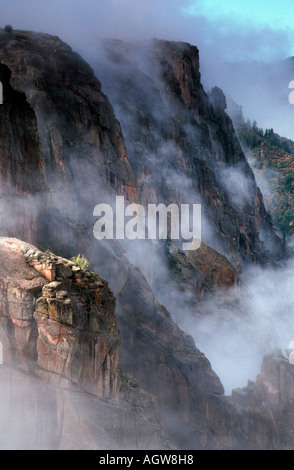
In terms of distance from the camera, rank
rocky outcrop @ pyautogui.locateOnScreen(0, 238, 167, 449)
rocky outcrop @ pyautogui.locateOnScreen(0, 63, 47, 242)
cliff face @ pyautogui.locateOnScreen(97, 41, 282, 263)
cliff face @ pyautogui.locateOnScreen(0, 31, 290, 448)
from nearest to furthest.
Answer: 1. rocky outcrop @ pyautogui.locateOnScreen(0, 238, 167, 449)
2. cliff face @ pyautogui.locateOnScreen(0, 31, 290, 448)
3. rocky outcrop @ pyautogui.locateOnScreen(0, 63, 47, 242)
4. cliff face @ pyautogui.locateOnScreen(97, 41, 282, 263)

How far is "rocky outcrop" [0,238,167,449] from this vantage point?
24.6m


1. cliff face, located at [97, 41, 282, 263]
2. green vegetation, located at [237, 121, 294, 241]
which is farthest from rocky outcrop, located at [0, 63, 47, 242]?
green vegetation, located at [237, 121, 294, 241]

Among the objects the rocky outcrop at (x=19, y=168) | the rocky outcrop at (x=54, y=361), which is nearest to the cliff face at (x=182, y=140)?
the rocky outcrop at (x=19, y=168)

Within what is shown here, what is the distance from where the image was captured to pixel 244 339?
227 feet

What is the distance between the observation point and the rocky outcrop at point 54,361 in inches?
969

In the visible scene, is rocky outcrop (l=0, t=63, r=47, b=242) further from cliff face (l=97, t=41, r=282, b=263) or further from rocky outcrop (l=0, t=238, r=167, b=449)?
cliff face (l=97, t=41, r=282, b=263)

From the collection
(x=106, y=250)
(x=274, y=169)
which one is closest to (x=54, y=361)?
(x=106, y=250)

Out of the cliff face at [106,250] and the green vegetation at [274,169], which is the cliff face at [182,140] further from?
the green vegetation at [274,169]

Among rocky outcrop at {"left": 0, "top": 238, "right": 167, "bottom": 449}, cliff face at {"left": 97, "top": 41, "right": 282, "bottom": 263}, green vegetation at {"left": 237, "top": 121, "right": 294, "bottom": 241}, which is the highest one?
green vegetation at {"left": 237, "top": 121, "right": 294, "bottom": 241}

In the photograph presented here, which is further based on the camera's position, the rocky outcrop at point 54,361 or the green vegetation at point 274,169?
A: the green vegetation at point 274,169

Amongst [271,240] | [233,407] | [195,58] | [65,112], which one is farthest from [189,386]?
[271,240]

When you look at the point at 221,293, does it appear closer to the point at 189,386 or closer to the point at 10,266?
the point at 189,386

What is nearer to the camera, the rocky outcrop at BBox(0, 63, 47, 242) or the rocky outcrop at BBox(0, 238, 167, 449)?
the rocky outcrop at BBox(0, 238, 167, 449)

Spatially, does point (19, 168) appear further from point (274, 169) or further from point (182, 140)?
point (274, 169)
